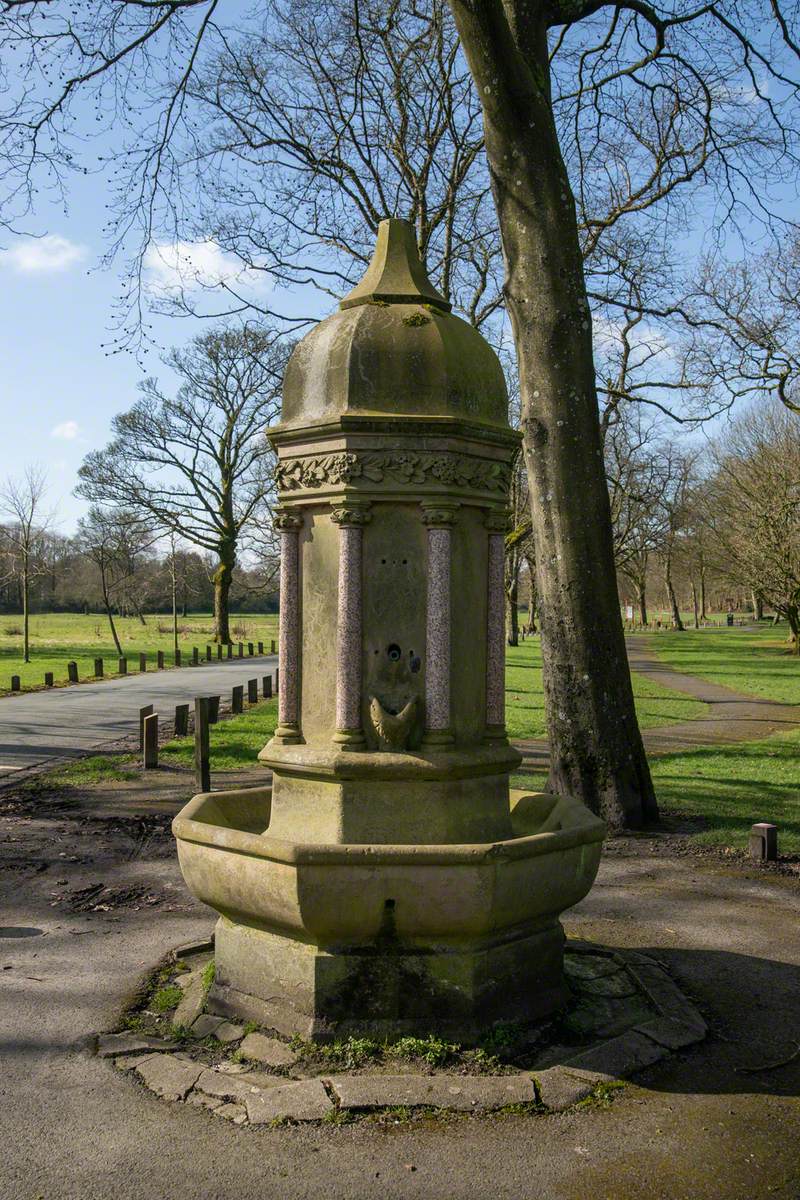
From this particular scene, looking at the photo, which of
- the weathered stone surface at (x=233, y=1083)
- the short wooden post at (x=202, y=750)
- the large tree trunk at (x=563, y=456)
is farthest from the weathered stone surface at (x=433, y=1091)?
the short wooden post at (x=202, y=750)

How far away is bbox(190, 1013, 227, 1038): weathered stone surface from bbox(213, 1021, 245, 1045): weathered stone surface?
2 cm

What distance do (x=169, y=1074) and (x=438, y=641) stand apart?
238 cm

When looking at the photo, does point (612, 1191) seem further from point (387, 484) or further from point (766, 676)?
point (766, 676)

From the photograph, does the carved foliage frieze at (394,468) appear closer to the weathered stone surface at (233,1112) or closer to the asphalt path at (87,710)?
the weathered stone surface at (233,1112)

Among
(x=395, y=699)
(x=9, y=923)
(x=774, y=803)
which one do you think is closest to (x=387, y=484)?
(x=395, y=699)

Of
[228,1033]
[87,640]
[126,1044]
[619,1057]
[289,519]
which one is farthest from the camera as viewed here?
[87,640]

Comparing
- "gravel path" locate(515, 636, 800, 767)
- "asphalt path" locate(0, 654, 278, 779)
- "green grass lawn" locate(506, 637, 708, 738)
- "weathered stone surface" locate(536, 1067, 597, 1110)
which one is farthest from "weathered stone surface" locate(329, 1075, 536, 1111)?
"green grass lawn" locate(506, 637, 708, 738)

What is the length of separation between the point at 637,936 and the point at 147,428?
133ft

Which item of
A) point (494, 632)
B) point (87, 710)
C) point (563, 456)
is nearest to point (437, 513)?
point (494, 632)

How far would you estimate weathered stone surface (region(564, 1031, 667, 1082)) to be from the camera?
4410 mm

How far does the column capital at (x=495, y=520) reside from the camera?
561cm

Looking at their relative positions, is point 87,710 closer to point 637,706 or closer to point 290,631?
point 637,706

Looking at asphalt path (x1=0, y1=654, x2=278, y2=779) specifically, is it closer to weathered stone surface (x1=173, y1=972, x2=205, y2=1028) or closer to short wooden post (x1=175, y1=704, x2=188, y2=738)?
short wooden post (x1=175, y1=704, x2=188, y2=738)

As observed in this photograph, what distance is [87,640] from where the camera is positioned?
2105 inches
